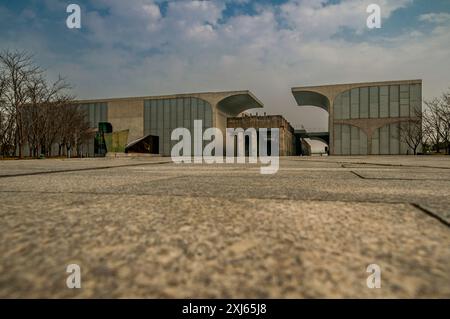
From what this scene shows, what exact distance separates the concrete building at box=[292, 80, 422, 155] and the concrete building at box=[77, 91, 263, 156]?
10.4 meters

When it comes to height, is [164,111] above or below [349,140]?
above

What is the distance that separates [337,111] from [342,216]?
33.2 m

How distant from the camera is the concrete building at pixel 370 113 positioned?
2981cm

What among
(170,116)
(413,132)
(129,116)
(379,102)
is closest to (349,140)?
(379,102)

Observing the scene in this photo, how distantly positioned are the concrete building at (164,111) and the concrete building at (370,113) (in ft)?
34.2

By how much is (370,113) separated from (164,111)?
24.2 metres

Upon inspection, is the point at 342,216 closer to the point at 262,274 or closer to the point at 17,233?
the point at 262,274

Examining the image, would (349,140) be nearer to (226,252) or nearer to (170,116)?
(170,116)

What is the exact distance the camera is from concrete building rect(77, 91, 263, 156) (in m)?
35.5

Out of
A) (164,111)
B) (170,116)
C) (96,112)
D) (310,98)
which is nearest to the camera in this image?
(310,98)

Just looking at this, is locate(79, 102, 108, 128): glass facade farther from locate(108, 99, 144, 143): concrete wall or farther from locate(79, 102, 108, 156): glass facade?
locate(108, 99, 144, 143): concrete wall


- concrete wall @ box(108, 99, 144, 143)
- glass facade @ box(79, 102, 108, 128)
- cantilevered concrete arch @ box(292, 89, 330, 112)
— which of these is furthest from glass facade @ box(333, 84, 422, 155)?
glass facade @ box(79, 102, 108, 128)

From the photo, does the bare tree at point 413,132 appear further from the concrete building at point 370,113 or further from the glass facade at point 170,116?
the glass facade at point 170,116

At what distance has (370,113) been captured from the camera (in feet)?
99.7
